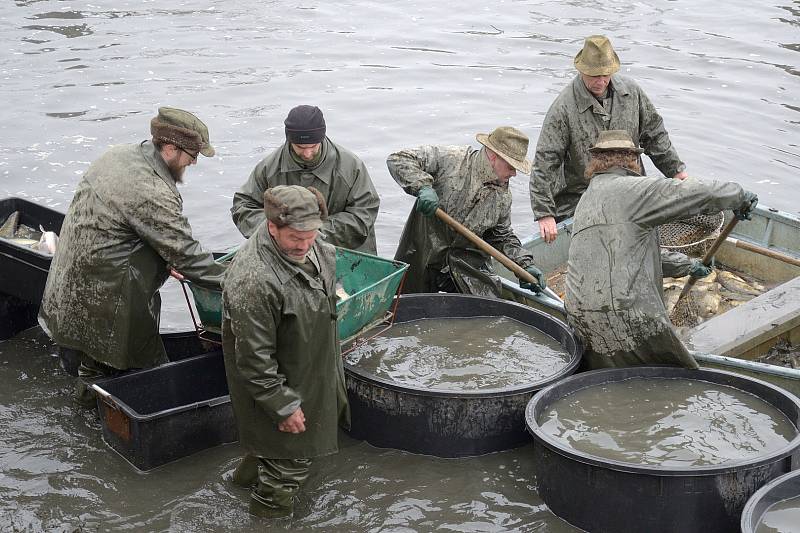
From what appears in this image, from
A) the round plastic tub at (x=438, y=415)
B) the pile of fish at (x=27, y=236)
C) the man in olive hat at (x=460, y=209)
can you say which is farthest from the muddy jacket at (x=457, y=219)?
the pile of fish at (x=27, y=236)

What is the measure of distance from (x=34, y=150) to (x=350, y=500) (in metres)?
8.53

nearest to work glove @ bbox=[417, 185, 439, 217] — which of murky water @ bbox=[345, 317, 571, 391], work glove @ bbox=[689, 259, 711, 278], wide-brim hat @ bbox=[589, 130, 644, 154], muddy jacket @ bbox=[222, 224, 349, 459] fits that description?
murky water @ bbox=[345, 317, 571, 391]

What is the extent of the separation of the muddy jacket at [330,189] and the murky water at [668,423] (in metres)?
1.84

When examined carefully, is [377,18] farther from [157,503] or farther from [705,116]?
[157,503]

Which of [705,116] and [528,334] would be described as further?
[705,116]

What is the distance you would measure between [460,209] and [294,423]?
249cm

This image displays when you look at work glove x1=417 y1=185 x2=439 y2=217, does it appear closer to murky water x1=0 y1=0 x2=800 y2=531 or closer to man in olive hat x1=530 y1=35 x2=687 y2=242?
man in olive hat x1=530 y1=35 x2=687 y2=242

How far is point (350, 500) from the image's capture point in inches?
236

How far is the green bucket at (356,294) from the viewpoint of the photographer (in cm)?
604

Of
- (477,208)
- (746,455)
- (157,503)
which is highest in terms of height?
(477,208)

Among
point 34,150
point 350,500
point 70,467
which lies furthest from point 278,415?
point 34,150

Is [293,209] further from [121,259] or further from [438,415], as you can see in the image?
[438,415]

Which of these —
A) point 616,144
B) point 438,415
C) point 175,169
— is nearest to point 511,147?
point 616,144

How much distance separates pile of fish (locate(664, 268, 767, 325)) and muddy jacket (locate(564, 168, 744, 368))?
156cm
